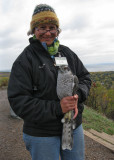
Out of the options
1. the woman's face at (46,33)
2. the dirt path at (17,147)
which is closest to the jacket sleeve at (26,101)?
the woman's face at (46,33)

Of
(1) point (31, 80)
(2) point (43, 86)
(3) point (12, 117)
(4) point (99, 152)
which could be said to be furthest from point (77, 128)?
(3) point (12, 117)

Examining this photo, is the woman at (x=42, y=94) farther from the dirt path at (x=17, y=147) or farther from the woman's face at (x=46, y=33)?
the dirt path at (x=17, y=147)

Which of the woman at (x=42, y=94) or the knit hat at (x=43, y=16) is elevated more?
the knit hat at (x=43, y=16)

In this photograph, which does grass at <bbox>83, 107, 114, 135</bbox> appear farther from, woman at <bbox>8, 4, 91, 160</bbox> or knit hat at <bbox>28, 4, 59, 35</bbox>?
knit hat at <bbox>28, 4, 59, 35</bbox>

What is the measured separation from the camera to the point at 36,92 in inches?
63.5

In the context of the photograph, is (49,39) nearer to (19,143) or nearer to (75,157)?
(75,157)

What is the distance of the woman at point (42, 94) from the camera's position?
1476mm

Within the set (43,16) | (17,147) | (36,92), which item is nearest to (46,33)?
(43,16)

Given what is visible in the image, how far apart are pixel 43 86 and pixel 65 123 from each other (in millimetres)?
423

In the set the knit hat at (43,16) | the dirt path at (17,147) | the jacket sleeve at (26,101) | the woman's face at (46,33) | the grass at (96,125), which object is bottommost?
the dirt path at (17,147)

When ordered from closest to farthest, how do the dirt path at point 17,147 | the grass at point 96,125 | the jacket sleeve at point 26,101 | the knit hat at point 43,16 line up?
the jacket sleeve at point 26,101
the knit hat at point 43,16
the dirt path at point 17,147
the grass at point 96,125

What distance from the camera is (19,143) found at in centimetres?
412

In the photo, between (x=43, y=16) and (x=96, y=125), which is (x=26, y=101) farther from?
(x=96, y=125)

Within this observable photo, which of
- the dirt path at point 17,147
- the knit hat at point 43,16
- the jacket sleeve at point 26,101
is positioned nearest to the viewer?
the jacket sleeve at point 26,101
